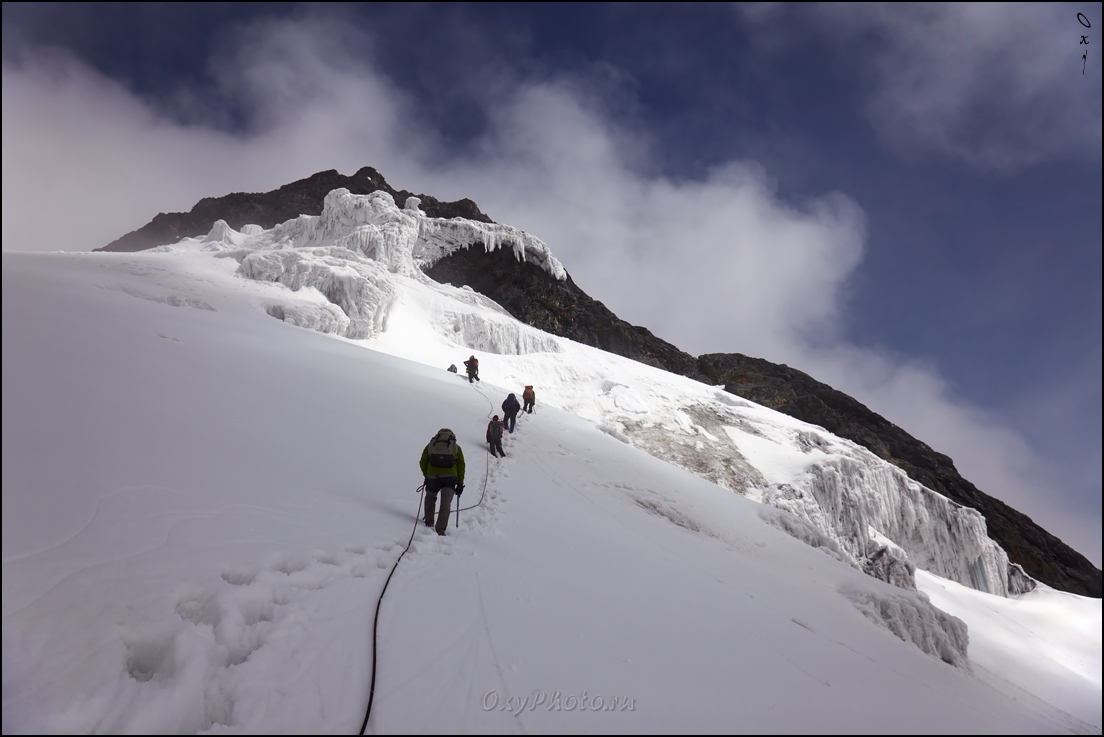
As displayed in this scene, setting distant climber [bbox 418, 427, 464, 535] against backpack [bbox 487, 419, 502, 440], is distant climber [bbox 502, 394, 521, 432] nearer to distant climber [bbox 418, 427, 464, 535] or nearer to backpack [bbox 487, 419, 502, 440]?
backpack [bbox 487, 419, 502, 440]

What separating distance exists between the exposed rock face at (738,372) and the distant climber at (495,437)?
4305 cm

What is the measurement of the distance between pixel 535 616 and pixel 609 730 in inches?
57.8

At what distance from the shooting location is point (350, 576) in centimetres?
413

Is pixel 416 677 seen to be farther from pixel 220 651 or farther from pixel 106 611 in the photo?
pixel 106 611

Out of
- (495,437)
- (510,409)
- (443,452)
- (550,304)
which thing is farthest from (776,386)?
(443,452)

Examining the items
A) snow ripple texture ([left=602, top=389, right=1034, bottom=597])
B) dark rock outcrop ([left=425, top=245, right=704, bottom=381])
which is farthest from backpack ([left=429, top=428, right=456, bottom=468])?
dark rock outcrop ([left=425, top=245, right=704, bottom=381])

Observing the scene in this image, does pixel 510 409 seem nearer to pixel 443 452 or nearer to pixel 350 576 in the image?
pixel 443 452

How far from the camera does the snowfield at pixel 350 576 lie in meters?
2.57

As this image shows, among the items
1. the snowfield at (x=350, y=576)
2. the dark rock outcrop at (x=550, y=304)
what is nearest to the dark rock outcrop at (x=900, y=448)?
the dark rock outcrop at (x=550, y=304)

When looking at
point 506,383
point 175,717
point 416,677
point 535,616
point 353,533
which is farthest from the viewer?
point 506,383

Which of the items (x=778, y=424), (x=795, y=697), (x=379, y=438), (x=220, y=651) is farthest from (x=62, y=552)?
(x=778, y=424)

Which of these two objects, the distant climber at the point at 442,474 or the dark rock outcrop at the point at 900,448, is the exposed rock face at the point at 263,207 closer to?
the dark rock outcrop at the point at 900,448

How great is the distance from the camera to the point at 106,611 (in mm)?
2568

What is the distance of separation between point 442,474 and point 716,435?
2320 centimetres
